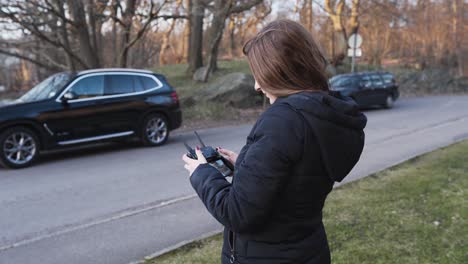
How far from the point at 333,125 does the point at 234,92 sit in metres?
17.0

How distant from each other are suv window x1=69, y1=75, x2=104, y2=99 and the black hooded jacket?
26.5 ft

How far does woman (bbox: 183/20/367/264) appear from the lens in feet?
5.35

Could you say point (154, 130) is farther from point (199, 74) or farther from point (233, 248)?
point (199, 74)

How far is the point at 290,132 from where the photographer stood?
1617 mm

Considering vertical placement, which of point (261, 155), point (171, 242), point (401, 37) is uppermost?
point (401, 37)

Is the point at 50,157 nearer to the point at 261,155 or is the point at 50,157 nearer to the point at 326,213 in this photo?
the point at 326,213

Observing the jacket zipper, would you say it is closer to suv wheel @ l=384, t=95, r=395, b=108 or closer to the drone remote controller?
the drone remote controller

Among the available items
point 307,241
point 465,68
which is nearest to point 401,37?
point 465,68

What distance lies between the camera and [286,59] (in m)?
1.72

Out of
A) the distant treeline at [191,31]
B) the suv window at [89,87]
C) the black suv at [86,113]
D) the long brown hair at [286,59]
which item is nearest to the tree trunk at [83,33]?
the distant treeline at [191,31]

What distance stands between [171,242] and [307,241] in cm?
304

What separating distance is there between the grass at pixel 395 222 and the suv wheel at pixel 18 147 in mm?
5453

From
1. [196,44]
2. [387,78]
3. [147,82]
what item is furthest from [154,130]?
[196,44]

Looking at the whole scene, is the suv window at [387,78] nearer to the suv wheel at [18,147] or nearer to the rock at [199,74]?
the rock at [199,74]
